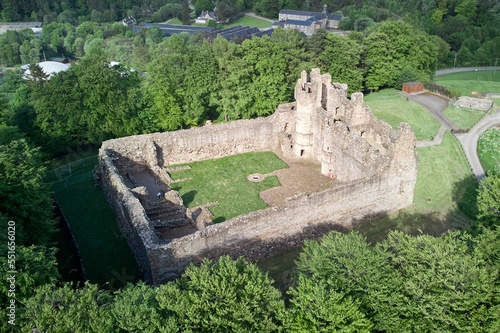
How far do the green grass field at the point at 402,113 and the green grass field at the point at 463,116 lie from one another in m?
2.08

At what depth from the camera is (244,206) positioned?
3186 cm

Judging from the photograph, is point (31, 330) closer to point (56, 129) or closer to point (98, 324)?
point (98, 324)

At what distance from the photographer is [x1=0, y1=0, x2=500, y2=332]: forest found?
654 inches

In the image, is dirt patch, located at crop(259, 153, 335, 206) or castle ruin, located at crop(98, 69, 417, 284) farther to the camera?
dirt patch, located at crop(259, 153, 335, 206)

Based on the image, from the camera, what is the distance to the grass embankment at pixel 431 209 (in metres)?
26.6

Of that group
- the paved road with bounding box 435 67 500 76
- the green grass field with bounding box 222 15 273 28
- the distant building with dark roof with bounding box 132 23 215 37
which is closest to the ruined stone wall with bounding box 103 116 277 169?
the paved road with bounding box 435 67 500 76

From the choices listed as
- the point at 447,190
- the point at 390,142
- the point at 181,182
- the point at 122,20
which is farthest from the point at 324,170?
the point at 122,20

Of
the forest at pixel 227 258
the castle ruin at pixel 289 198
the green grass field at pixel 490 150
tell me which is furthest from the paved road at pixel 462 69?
the castle ruin at pixel 289 198

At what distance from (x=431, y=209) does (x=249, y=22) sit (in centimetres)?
9913

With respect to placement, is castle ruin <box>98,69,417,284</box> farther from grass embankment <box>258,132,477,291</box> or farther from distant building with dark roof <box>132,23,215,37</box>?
distant building with dark roof <box>132,23,215,37</box>

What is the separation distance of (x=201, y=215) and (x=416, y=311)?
16.4 metres

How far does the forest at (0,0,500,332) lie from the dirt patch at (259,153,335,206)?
768 cm

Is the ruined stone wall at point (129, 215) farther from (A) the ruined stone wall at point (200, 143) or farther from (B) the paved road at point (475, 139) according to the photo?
(B) the paved road at point (475, 139)

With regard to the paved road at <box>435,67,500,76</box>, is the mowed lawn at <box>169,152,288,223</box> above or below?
below
